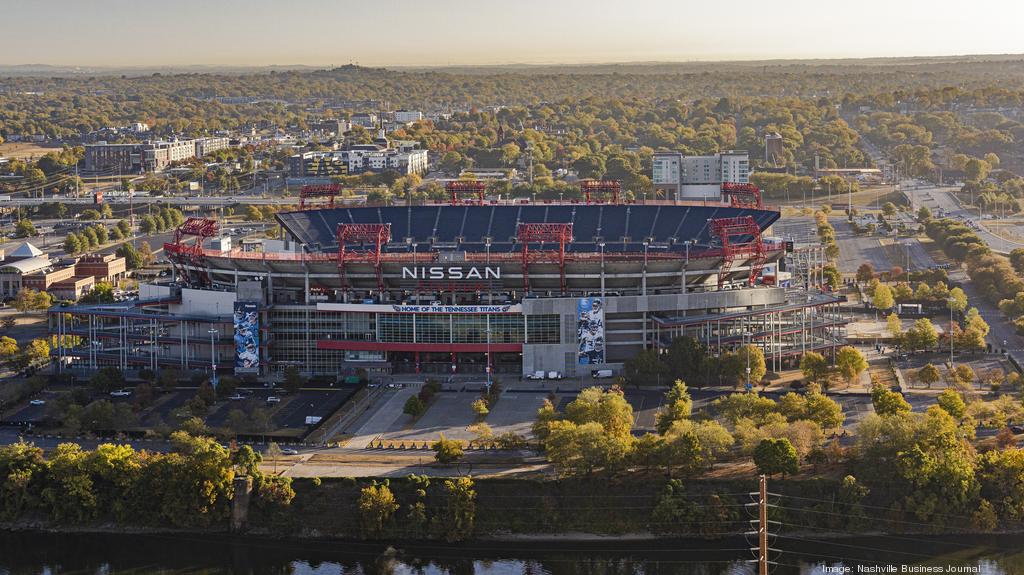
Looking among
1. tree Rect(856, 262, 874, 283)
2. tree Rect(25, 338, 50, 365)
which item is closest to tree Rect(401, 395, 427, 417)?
tree Rect(25, 338, 50, 365)

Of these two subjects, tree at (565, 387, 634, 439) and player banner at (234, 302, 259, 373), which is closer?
tree at (565, 387, 634, 439)

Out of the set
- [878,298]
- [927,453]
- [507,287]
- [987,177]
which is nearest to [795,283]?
[878,298]

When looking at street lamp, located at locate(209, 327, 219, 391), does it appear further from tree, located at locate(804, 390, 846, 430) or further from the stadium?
tree, located at locate(804, 390, 846, 430)

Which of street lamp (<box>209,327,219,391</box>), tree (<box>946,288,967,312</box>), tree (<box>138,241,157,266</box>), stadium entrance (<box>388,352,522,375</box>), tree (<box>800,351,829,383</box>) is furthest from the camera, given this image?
tree (<box>138,241,157,266</box>)

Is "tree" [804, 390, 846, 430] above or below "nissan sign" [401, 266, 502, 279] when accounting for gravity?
below

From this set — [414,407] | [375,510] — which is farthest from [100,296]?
[375,510]

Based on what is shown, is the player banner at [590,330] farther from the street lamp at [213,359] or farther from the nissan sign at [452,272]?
the street lamp at [213,359]

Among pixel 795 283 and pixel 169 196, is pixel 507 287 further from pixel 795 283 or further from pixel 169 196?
pixel 169 196

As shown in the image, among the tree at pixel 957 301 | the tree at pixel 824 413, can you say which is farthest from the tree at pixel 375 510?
the tree at pixel 957 301
